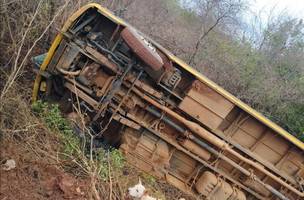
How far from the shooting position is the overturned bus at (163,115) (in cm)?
563

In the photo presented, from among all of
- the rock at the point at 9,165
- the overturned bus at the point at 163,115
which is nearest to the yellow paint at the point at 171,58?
the overturned bus at the point at 163,115

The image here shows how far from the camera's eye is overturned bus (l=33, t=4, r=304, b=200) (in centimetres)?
563

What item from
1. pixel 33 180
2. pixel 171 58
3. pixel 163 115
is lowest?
pixel 33 180

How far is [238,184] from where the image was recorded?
6.74 m

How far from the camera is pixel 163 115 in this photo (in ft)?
20.2

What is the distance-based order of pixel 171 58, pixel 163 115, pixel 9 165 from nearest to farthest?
pixel 9 165 → pixel 171 58 → pixel 163 115

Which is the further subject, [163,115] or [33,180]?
[163,115]

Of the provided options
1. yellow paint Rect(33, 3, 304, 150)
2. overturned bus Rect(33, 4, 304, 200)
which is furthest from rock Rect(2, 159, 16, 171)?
yellow paint Rect(33, 3, 304, 150)

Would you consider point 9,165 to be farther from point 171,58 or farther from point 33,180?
point 171,58

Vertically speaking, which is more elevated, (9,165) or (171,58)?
(171,58)

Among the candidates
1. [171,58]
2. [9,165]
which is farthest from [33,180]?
[171,58]

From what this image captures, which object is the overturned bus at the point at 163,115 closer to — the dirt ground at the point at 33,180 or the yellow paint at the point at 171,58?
the yellow paint at the point at 171,58

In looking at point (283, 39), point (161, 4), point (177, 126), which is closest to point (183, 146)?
point (177, 126)

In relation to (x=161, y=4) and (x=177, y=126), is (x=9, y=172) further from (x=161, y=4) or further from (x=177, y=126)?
(x=161, y=4)
